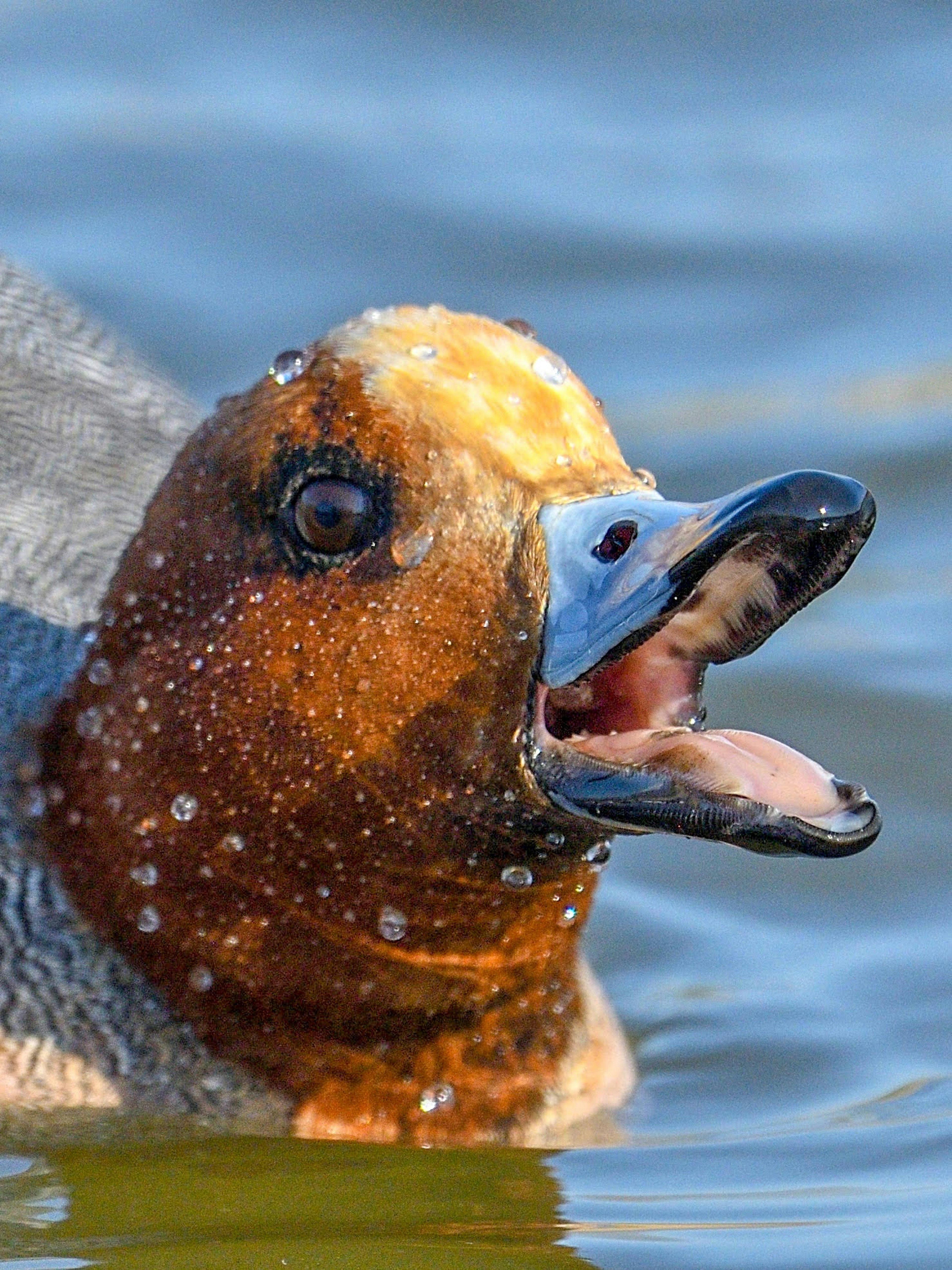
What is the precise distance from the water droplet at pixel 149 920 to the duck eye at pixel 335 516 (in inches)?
30.0

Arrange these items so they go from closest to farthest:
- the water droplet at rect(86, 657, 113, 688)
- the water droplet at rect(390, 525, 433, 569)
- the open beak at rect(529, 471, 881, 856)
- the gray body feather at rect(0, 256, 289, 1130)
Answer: the open beak at rect(529, 471, 881, 856) → the water droplet at rect(390, 525, 433, 569) → the water droplet at rect(86, 657, 113, 688) → the gray body feather at rect(0, 256, 289, 1130)

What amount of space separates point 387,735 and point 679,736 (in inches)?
19.6

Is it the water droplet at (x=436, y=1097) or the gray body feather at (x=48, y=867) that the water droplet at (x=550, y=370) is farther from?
the water droplet at (x=436, y=1097)

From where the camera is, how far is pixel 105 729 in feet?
13.4

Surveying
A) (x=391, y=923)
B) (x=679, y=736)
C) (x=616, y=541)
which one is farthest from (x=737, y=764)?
(x=391, y=923)

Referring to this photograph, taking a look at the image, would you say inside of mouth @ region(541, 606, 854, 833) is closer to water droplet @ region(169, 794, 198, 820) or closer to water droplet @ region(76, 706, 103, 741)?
water droplet @ region(169, 794, 198, 820)

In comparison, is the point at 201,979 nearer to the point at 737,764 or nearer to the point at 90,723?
the point at 90,723

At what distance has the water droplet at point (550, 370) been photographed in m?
3.89

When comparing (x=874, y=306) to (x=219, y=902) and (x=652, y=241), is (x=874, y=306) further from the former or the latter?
(x=219, y=902)

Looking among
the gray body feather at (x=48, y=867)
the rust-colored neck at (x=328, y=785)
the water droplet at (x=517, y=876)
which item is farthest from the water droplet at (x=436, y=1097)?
the water droplet at (x=517, y=876)

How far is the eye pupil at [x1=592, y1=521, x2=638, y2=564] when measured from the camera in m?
3.57

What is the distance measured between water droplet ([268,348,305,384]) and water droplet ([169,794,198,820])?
28.1 inches

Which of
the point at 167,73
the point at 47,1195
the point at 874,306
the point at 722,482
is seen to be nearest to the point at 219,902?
the point at 47,1195

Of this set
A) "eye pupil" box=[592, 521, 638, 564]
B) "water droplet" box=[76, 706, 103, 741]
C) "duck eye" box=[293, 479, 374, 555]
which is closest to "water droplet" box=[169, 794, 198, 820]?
"water droplet" box=[76, 706, 103, 741]
